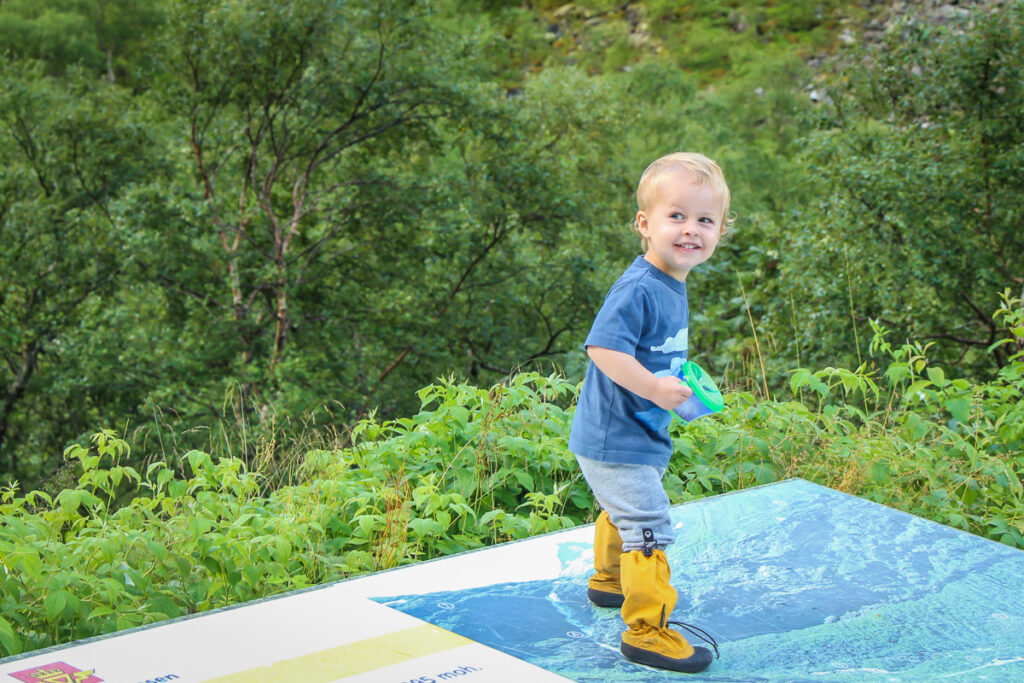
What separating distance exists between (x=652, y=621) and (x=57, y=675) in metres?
1.42

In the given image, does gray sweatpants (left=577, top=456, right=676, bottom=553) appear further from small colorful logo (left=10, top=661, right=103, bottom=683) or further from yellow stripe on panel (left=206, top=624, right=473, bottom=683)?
small colorful logo (left=10, top=661, right=103, bottom=683)

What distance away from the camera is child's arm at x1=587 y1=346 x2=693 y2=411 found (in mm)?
2430

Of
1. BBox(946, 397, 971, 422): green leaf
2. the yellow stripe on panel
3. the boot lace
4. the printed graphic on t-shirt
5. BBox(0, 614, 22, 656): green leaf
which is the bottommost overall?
BBox(0, 614, 22, 656): green leaf

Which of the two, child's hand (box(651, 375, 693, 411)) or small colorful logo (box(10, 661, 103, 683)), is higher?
child's hand (box(651, 375, 693, 411))

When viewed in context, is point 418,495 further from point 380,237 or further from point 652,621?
point 380,237

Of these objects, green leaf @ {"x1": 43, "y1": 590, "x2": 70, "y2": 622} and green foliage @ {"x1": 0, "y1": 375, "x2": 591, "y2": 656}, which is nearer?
green leaf @ {"x1": 43, "y1": 590, "x2": 70, "y2": 622}

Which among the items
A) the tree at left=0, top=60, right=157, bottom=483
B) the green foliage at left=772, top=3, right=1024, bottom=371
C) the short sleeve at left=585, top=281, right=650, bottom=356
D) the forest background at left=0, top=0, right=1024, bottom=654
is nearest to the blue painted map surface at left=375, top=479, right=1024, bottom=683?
the short sleeve at left=585, top=281, right=650, bottom=356

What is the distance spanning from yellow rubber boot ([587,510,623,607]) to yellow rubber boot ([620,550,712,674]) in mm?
278

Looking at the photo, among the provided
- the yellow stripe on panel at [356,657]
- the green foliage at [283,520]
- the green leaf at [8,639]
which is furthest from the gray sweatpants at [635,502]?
the green leaf at [8,639]

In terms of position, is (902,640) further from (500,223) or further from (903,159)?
(500,223)

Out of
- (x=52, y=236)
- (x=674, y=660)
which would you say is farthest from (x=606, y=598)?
(x=52, y=236)

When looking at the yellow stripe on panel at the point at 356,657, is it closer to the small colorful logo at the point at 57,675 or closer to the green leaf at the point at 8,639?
the small colorful logo at the point at 57,675

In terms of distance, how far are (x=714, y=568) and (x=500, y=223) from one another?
9670mm

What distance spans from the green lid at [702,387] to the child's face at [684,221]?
10.4 inches
